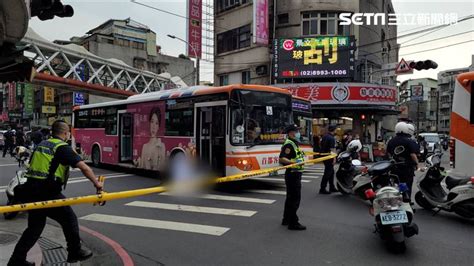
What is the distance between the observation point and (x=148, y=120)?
527 inches

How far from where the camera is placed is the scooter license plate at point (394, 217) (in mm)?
5535

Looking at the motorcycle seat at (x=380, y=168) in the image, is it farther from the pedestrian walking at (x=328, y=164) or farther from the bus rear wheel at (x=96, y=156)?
the bus rear wheel at (x=96, y=156)

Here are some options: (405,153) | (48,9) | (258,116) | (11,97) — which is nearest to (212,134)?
(258,116)

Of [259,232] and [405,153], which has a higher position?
[405,153]

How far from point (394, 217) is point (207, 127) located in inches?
254

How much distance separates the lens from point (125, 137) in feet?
49.2

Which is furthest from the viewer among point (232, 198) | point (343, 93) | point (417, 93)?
point (417, 93)

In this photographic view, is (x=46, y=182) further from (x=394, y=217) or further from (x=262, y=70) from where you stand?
(x=262, y=70)

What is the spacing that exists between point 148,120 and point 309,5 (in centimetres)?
2006

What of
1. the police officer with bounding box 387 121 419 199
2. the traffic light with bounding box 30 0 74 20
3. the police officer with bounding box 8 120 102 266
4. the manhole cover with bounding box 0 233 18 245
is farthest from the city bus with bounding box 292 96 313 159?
the police officer with bounding box 8 120 102 266

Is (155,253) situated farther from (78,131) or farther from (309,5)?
(309,5)

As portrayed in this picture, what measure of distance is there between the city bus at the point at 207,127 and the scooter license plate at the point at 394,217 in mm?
4797

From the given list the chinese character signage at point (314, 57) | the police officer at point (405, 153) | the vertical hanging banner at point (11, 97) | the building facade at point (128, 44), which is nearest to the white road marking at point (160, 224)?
the police officer at point (405, 153)

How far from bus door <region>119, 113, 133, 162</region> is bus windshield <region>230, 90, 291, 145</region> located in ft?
19.0
